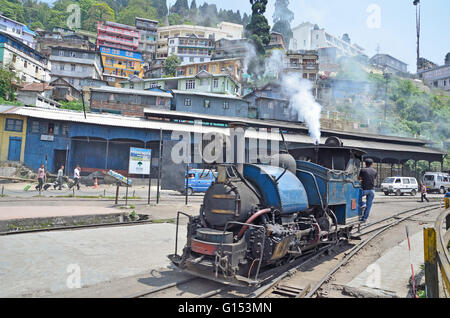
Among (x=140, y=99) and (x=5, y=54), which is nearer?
(x=140, y=99)

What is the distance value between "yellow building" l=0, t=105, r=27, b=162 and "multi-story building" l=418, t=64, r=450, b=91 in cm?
10075

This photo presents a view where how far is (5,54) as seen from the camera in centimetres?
4231

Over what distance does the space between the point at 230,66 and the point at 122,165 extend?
34181 mm

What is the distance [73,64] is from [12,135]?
3416 centimetres

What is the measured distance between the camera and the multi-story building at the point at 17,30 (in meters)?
65.3

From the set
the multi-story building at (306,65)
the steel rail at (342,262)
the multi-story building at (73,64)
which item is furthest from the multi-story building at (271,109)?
the steel rail at (342,262)

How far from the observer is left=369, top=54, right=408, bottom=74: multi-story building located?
352 feet

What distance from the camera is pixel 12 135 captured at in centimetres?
2661

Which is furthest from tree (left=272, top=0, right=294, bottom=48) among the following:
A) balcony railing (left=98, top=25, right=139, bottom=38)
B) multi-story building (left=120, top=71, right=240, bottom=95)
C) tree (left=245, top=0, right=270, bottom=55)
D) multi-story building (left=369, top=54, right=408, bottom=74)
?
multi-story building (left=120, top=71, right=240, bottom=95)

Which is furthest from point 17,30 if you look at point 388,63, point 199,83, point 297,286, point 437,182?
point 388,63

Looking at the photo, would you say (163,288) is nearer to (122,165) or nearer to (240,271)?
(240,271)

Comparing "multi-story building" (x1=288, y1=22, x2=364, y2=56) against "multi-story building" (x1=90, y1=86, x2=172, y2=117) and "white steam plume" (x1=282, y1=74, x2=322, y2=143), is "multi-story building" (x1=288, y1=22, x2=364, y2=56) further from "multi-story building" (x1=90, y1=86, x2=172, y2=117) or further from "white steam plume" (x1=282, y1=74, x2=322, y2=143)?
"white steam plume" (x1=282, y1=74, x2=322, y2=143)
